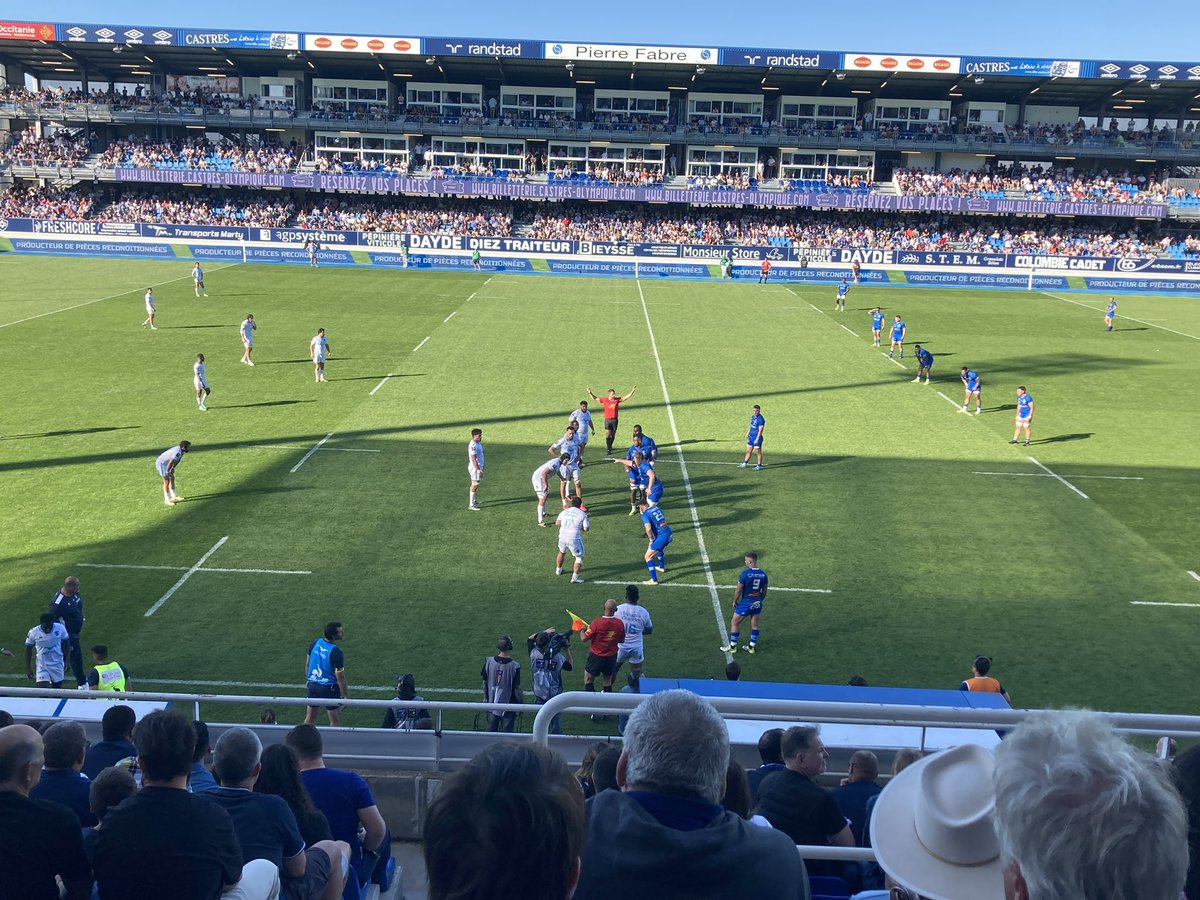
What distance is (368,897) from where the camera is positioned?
5547mm

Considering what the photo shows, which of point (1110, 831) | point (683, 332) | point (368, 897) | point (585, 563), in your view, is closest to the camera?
point (1110, 831)

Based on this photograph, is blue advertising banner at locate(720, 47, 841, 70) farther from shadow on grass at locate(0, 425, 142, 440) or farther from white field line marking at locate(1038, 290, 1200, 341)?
shadow on grass at locate(0, 425, 142, 440)

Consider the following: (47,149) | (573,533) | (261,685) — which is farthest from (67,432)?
(47,149)

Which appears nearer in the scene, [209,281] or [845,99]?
[209,281]

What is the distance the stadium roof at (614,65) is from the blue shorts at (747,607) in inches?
2305

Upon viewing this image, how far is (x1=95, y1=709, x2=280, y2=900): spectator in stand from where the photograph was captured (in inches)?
148

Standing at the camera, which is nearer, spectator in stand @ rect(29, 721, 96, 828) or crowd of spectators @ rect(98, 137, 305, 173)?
spectator in stand @ rect(29, 721, 96, 828)

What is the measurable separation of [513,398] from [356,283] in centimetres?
2592

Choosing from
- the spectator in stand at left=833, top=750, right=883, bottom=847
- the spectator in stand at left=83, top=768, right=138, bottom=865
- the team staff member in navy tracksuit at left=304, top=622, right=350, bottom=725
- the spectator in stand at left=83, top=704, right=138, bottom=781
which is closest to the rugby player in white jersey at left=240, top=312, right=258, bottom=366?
the team staff member in navy tracksuit at left=304, top=622, right=350, bottom=725

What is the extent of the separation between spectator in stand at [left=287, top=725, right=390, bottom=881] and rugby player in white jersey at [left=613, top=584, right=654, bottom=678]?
22.0 ft

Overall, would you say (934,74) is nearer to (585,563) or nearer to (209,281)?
(209,281)

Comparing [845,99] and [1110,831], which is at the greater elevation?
[845,99]

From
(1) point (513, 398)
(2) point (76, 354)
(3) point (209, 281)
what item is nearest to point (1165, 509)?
(1) point (513, 398)

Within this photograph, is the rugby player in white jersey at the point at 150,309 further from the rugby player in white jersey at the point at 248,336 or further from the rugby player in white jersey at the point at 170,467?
the rugby player in white jersey at the point at 170,467
